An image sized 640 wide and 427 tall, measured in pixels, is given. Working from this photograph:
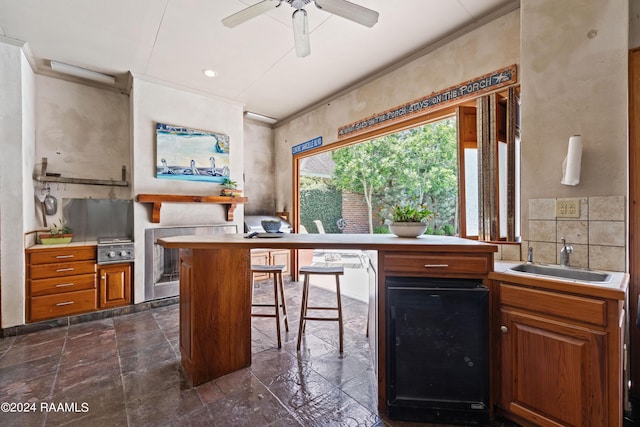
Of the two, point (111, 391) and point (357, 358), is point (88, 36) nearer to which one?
point (111, 391)

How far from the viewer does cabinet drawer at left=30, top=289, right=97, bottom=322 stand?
2.88 metres

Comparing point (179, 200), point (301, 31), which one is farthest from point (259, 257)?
point (301, 31)

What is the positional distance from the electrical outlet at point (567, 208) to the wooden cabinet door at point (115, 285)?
4.28m

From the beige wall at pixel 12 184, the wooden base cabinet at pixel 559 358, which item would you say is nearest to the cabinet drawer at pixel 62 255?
the beige wall at pixel 12 184

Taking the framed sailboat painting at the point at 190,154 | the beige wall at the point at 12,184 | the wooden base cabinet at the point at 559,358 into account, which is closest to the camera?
the wooden base cabinet at the point at 559,358

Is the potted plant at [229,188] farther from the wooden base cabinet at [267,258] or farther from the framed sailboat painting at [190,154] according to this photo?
the wooden base cabinet at [267,258]

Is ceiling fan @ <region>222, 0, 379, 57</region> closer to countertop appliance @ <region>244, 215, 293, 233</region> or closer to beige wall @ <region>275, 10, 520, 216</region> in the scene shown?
beige wall @ <region>275, 10, 520, 216</region>

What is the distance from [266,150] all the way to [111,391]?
4348 mm

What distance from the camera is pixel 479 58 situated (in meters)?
2.47

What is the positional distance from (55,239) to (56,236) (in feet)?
0.15

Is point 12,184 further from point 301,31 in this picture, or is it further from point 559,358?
point 559,358

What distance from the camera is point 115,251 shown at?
3281 millimetres

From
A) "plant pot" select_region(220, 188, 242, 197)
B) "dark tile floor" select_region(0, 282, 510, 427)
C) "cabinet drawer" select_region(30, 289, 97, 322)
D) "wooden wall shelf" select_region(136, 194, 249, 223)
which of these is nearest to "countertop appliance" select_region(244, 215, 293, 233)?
"wooden wall shelf" select_region(136, 194, 249, 223)

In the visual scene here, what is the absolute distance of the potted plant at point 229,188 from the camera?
13.5 ft
